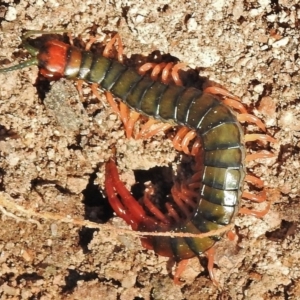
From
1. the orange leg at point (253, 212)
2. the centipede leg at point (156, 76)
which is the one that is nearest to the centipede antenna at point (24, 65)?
the centipede leg at point (156, 76)

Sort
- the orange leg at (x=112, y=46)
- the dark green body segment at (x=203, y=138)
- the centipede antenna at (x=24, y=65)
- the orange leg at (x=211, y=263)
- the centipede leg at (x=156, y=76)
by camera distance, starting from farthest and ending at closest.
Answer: the orange leg at (x=112, y=46) < the centipede leg at (x=156, y=76) < the centipede antenna at (x=24, y=65) < the orange leg at (x=211, y=263) < the dark green body segment at (x=203, y=138)

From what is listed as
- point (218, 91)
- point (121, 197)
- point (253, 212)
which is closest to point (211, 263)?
point (253, 212)

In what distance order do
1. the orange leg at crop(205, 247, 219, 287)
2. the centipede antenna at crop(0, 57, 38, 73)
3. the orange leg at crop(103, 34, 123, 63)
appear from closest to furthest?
the orange leg at crop(205, 247, 219, 287)
the centipede antenna at crop(0, 57, 38, 73)
the orange leg at crop(103, 34, 123, 63)

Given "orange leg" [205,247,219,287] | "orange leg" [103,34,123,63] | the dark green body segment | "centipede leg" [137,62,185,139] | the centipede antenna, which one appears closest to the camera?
the dark green body segment

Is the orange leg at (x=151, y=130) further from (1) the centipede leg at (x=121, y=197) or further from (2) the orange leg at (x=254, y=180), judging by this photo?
(2) the orange leg at (x=254, y=180)

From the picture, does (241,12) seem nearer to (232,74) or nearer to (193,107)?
(232,74)

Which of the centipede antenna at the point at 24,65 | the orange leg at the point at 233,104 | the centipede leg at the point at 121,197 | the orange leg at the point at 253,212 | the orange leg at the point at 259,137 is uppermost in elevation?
the orange leg at the point at 233,104

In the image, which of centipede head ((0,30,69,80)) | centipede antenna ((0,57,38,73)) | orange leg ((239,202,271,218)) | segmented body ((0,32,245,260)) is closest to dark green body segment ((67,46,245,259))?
segmented body ((0,32,245,260))

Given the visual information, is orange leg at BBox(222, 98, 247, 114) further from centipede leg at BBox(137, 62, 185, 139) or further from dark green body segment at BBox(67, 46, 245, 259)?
centipede leg at BBox(137, 62, 185, 139)
